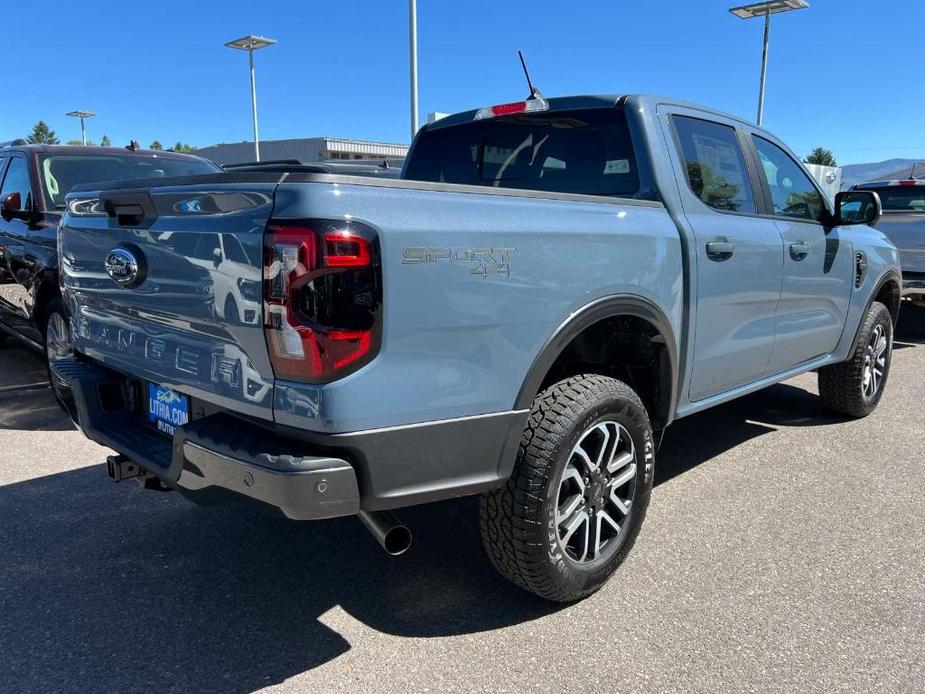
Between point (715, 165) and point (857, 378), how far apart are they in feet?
7.73

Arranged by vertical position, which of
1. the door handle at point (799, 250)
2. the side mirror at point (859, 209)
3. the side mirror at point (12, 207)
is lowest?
the door handle at point (799, 250)

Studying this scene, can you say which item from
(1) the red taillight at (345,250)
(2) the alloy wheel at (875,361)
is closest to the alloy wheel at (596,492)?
(1) the red taillight at (345,250)

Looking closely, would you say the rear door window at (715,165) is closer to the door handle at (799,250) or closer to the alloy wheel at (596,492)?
the door handle at (799,250)

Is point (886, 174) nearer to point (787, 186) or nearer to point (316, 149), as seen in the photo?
point (316, 149)

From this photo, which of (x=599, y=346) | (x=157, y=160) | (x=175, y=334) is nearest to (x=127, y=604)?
(x=175, y=334)

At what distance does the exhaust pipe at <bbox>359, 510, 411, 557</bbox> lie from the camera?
7.29ft

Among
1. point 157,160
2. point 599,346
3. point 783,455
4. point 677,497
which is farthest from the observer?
point 157,160

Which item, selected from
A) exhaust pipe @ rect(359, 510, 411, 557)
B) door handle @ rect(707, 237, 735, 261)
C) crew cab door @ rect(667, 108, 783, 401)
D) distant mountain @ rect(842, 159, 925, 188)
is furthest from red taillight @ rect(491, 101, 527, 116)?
distant mountain @ rect(842, 159, 925, 188)

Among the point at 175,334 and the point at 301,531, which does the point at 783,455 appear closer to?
the point at 301,531

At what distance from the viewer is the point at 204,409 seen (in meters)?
2.37

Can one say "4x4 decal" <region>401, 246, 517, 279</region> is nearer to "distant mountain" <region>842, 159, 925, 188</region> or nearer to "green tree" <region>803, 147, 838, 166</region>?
"distant mountain" <region>842, 159, 925, 188</region>

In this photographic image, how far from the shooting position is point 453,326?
2160mm

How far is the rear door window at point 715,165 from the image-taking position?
3420 mm

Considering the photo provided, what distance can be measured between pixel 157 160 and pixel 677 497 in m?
5.03
